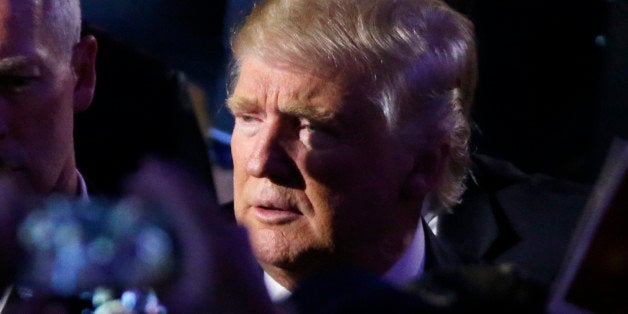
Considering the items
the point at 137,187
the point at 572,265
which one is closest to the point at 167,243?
the point at 137,187

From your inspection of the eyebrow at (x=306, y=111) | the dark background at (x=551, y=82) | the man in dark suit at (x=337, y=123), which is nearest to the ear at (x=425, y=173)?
the man in dark suit at (x=337, y=123)

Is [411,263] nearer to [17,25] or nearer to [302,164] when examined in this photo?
[302,164]

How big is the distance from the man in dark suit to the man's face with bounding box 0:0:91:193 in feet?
0.76

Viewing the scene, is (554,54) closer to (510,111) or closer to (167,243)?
(510,111)

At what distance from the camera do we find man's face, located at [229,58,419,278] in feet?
3.90

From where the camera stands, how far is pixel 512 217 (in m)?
1.55

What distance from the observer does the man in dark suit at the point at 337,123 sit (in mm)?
1199

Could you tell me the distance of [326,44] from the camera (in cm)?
122

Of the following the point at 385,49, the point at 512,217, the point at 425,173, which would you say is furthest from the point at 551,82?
the point at 385,49

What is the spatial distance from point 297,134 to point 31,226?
584mm

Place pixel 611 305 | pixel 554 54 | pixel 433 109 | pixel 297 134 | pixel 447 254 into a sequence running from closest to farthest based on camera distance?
1. pixel 611 305
2. pixel 297 134
3. pixel 433 109
4. pixel 447 254
5. pixel 554 54

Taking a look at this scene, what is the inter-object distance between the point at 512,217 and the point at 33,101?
81cm

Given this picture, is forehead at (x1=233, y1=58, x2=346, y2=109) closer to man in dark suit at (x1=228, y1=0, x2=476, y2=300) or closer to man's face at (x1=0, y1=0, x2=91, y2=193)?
man in dark suit at (x1=228, y1=0, x2=476, y2=300)

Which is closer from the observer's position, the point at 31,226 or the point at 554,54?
the point at 31,226
